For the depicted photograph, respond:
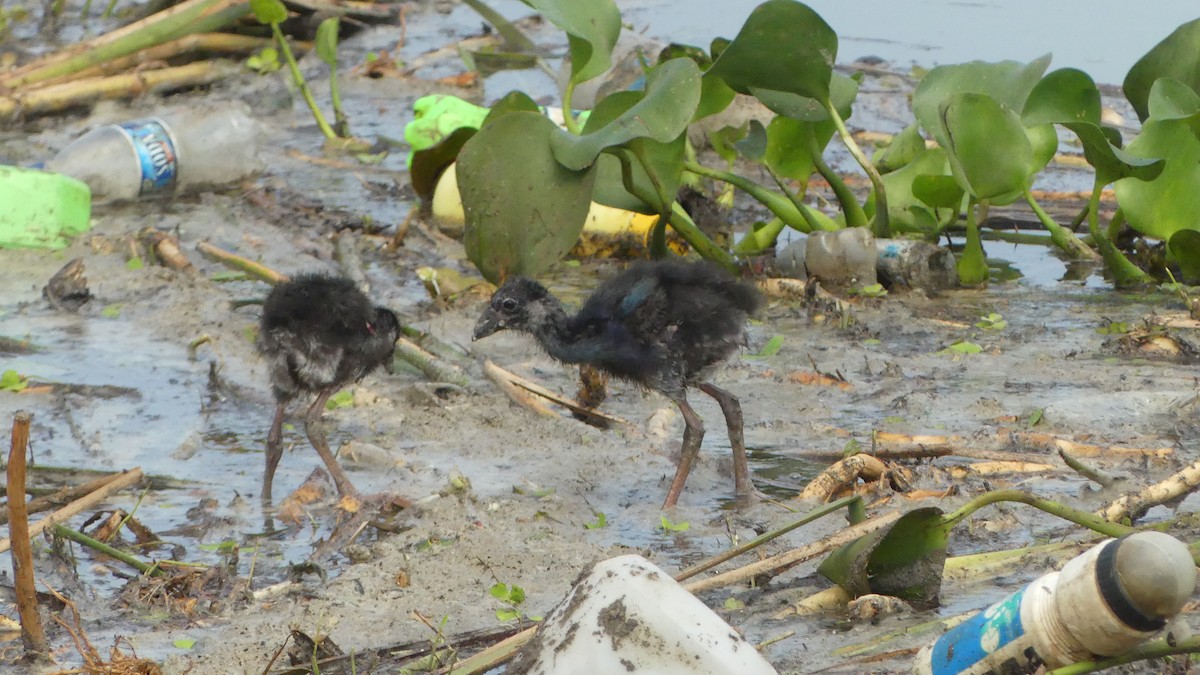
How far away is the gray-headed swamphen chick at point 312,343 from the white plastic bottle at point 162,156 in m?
3.34

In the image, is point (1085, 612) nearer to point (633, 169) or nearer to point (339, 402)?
point (339, 402)

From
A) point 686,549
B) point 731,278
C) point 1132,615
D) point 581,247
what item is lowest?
point 581,247

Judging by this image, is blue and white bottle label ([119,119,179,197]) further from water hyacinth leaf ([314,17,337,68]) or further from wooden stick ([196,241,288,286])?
water hyacinth leaf ([314,17,337,68])

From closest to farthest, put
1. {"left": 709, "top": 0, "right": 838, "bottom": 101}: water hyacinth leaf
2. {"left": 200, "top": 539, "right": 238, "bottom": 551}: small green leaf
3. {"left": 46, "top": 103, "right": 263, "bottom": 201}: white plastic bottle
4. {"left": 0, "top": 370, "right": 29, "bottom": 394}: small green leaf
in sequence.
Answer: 1. {"left": 200, "top": 539, "right": 238, "bottom": 551}: small green leaf
2. {"left": 0, "top": 370, "right": 29, "bottom": 394}: small green leaf
3. {"left": 709, "top": 0, "right": 838, "bottom": 101}: water hyacinth leaf
4. {"left": 46, "top": 103, "right": 263, "bottom": 201}: white plastic bottle

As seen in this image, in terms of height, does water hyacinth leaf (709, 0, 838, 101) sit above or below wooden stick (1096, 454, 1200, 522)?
above

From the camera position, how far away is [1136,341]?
5.59 m

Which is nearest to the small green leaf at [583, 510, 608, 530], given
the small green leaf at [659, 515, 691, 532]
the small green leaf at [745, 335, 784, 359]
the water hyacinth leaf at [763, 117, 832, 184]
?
the small green leaf at [659, 515, 691, 532]

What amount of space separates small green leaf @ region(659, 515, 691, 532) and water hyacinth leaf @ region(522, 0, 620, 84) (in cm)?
232

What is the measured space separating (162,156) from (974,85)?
419cm

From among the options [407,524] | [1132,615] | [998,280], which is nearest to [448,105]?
[998,280]

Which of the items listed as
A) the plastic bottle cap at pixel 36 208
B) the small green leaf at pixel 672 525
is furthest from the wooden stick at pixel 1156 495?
the plastic bottle cap at pixel 36 208

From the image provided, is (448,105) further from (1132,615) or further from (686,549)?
(1132,615)

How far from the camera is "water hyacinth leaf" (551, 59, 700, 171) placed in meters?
5.14

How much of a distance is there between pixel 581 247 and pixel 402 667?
170 inches
